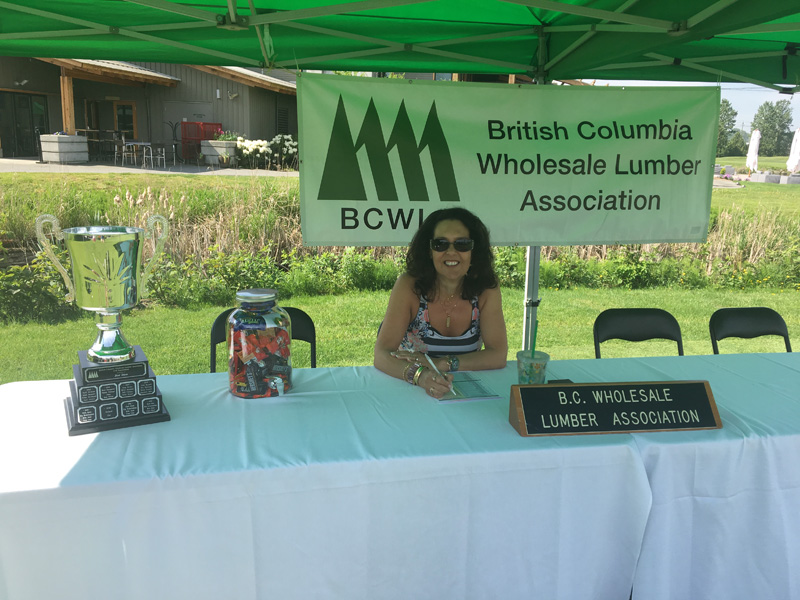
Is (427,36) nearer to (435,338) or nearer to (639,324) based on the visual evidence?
(435,338)

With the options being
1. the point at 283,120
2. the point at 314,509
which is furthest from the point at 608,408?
the point at 283,120

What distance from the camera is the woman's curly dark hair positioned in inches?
101

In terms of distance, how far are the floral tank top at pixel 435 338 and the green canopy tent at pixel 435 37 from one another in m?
0.98

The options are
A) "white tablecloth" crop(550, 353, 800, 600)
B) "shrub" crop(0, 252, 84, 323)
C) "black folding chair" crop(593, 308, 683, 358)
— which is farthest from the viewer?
"shrub" crop(0, 252, 84, 323)

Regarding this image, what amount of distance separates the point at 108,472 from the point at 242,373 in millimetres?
548

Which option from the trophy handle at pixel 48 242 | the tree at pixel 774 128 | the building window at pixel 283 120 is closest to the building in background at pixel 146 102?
the building window at pixel 283 120

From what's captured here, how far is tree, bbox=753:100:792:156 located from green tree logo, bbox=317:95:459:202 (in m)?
8.67

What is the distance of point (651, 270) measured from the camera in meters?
7.58

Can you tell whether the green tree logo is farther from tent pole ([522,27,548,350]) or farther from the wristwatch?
the wristwatch

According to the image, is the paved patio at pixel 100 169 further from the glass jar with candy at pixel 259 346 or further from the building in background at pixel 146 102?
the glass jar with candy at pixel 259 346

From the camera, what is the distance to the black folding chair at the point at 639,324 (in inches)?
121

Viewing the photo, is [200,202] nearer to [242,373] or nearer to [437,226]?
[437,226]

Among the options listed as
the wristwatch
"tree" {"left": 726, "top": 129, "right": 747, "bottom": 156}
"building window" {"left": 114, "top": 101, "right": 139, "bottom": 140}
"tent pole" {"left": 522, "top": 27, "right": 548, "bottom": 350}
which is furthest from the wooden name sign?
"building window" {"left": 114, "top": 101, "right": 139, "bottom": 140}

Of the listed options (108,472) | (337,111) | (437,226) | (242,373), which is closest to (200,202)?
(337,111)
